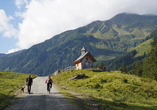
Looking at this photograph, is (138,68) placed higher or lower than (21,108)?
higher

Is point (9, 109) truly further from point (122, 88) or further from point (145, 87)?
point (145, 87)

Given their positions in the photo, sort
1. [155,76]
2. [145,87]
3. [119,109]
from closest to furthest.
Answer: [119,109] → [145,87] → [155,76]

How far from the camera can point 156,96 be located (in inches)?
→ 1190

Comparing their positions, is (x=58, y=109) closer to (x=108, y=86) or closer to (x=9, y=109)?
(x=9, y=109)

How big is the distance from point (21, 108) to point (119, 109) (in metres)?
10.1

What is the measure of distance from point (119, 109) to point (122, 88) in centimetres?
1427

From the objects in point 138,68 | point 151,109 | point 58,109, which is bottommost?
point 151,109

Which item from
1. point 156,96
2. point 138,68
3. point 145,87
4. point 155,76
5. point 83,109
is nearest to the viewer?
point 83,109

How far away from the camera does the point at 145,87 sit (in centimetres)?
3303

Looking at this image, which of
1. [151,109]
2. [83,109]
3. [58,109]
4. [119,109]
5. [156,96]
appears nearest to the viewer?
[58,109]

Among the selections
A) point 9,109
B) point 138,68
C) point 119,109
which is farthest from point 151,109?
point 138,68

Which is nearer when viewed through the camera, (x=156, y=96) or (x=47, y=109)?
(x=47, y=109)

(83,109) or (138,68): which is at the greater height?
(138,68)

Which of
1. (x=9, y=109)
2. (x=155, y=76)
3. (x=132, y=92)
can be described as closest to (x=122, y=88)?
(x=132, y=92)
